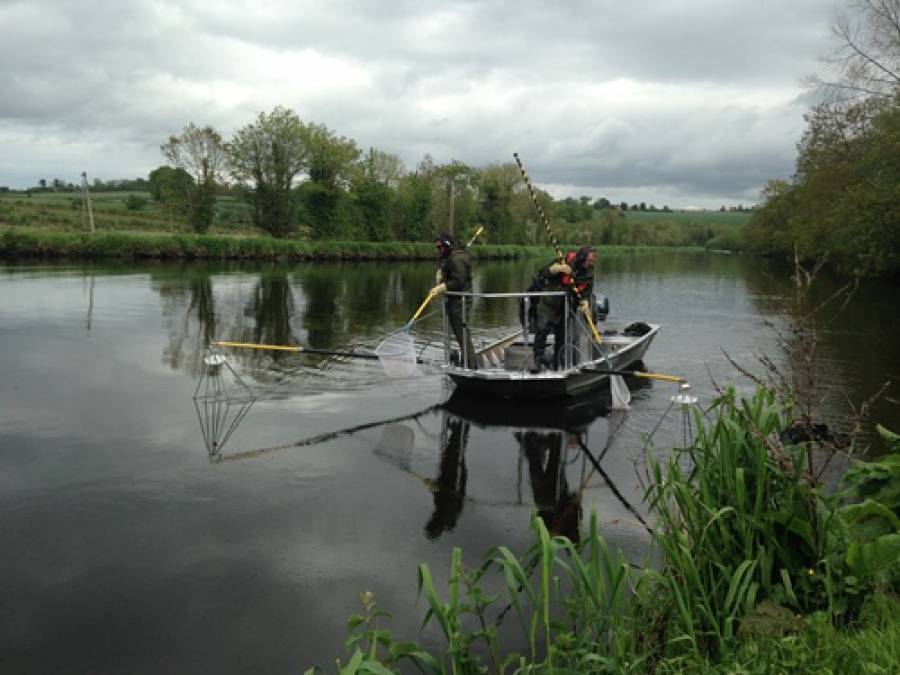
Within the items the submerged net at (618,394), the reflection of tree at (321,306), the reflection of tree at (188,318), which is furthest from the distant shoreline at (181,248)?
the submerged net at (618,394)

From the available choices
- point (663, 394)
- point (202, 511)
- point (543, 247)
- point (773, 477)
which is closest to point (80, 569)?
point (202, 511)

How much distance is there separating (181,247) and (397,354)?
43.1m

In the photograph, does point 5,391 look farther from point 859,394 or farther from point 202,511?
point 859,394

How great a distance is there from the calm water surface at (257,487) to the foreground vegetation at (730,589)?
104 cm

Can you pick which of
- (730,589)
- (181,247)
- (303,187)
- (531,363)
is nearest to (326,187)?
(303,187)

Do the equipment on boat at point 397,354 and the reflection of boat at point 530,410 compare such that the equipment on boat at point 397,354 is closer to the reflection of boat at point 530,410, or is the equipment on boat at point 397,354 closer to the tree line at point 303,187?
the reflection of boat at point 530,410

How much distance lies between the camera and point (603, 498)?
7.35 metres

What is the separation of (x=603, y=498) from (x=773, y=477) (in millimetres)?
3036

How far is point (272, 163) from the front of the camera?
62062mm

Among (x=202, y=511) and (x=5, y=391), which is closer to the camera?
(x=202, y=511)

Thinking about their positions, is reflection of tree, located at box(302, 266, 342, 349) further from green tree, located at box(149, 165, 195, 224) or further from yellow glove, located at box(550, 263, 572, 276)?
green tree, located at box(149, 165, 195, 224)

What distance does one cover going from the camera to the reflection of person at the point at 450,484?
6.64 meters

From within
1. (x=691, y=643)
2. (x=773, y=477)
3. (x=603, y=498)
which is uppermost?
(x=773, y=477)

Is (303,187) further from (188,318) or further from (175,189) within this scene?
(188,318)
